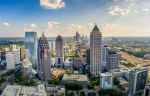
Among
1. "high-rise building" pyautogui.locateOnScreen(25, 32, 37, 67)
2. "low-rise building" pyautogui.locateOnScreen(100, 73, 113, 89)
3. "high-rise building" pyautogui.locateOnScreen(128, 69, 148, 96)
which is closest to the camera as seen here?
"high-rise building" pyautogui.locateOnScreen(128, 69, 148, 96)

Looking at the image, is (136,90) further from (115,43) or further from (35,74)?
(115,43)

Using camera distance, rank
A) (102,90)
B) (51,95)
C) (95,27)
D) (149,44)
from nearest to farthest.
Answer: (51,95) < (102,90) < (95,27) < (149,44)

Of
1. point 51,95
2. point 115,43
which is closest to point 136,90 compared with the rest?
point 51,95

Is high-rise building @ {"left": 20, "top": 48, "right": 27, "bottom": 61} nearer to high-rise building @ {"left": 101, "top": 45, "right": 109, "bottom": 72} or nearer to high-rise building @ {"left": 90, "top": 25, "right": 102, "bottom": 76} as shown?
high-rise building @ {"left": 90, "top": 25, "right": 102, "bottom": 76}

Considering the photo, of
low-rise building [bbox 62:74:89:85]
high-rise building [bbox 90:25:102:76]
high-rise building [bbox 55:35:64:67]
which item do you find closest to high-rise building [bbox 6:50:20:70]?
high-rise building [bbox 55:35:64:67]

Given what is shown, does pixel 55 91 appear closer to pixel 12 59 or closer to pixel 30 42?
pixel 12 59

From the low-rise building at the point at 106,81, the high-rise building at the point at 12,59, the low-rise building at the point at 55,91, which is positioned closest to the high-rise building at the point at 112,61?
the low-rise building at the point at 106,81

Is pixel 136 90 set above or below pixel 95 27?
below

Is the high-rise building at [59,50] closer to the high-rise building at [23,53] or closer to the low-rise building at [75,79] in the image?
the high-rise building at [23,53]

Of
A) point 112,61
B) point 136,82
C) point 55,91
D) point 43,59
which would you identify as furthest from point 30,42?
point 136,82
